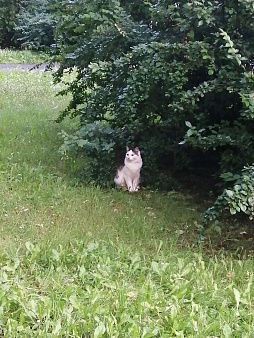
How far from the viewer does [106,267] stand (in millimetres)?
3631

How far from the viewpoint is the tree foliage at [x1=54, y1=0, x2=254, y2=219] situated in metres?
4.30

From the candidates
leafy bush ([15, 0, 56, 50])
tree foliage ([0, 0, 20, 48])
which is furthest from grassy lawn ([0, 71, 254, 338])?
tree foliage ([0, 0, 20, 48])

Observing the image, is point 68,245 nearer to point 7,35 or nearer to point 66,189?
point 66,189

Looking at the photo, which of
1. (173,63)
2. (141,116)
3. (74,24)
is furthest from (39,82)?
(173,63)

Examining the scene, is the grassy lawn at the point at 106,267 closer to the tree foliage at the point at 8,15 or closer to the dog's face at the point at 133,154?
the dog's face at the point at 133,154

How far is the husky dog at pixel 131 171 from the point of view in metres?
5.39

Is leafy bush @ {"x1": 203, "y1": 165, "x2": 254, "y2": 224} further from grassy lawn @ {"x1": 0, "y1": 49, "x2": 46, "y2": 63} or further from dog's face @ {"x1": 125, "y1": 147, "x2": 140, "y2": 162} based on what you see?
grassy lawn @ {"x1": 0, "y1": 49, "x2": 46, "y2": 63}

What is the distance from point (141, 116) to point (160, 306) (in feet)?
8.61

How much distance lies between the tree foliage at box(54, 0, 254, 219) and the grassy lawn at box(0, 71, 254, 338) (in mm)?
576

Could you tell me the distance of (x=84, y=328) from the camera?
2.95 m

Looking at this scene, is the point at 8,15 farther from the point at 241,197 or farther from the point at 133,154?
the point at 241,197

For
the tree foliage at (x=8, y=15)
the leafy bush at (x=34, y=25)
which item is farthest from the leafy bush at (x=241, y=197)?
the tree foliage at (x=8, y=15)

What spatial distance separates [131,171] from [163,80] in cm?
107

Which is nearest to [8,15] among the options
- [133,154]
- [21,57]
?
[21,57]
